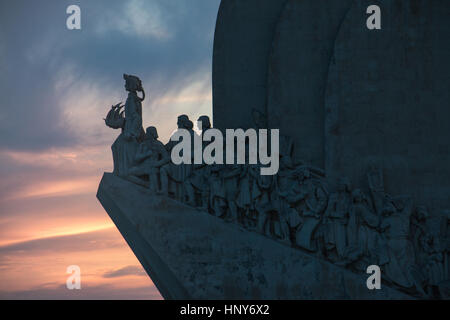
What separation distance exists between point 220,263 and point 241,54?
4.56m

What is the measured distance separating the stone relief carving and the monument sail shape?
0.07 ft

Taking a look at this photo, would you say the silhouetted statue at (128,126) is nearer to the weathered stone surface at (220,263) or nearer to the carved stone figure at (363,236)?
the weathered stone surface at (220,263)

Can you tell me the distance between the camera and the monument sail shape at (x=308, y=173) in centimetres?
1561

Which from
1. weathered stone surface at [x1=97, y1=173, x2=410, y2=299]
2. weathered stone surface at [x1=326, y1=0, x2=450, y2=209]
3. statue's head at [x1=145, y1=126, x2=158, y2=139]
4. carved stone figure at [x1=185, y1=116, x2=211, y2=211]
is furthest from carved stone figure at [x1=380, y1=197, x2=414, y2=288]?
statue's head at [x1=145, y1=126, x2=158, y2=139]

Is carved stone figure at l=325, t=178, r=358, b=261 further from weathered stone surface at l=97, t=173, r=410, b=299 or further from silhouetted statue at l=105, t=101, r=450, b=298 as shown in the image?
weathered stone surface at l=97, t=173, r=410, b=299

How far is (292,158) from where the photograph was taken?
1683 centimetres

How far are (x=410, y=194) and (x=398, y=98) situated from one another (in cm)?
172

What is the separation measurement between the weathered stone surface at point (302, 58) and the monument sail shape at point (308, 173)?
0.06ft

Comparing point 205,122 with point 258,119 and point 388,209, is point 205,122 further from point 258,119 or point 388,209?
point 388,209

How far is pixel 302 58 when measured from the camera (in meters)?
17.8

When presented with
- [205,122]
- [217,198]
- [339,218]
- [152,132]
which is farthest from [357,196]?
[152,132]

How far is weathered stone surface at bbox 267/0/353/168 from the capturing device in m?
17.7
